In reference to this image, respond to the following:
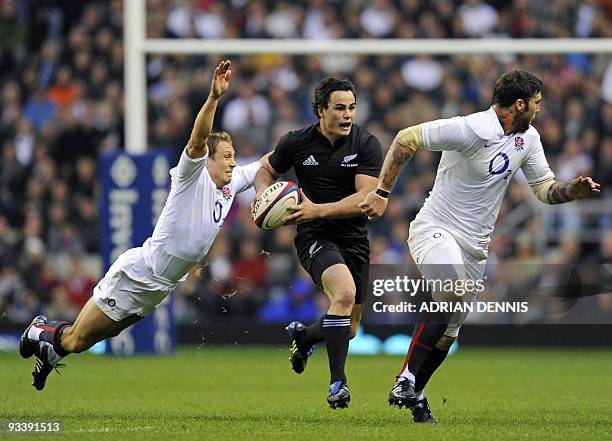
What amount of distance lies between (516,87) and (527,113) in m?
0.21

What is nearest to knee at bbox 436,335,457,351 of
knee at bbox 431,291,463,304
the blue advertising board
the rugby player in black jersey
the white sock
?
knee at bbox 431,291,463,304

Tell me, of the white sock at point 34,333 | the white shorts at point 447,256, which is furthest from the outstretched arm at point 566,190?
the white sock at point 34,333

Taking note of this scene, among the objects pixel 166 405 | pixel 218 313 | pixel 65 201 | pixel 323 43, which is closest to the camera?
pixel 166 405

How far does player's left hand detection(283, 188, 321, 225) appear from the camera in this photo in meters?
9.38

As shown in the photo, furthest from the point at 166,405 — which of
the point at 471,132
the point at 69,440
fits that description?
the point at 471,132

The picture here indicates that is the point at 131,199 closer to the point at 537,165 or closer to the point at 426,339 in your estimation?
the point at 426,339

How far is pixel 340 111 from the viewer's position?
960 centimetres

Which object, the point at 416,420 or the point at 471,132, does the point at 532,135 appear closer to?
the point at 471,132

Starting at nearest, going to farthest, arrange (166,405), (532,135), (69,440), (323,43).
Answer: (69,440)
(532,135)
(166,405)
(323,43)

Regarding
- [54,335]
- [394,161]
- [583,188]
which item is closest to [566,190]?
[583,188]

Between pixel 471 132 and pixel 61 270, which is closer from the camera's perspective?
pixel 471 132

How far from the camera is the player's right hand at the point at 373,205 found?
902 centimetres

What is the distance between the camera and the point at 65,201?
19250 mm

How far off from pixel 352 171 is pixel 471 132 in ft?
3.66
